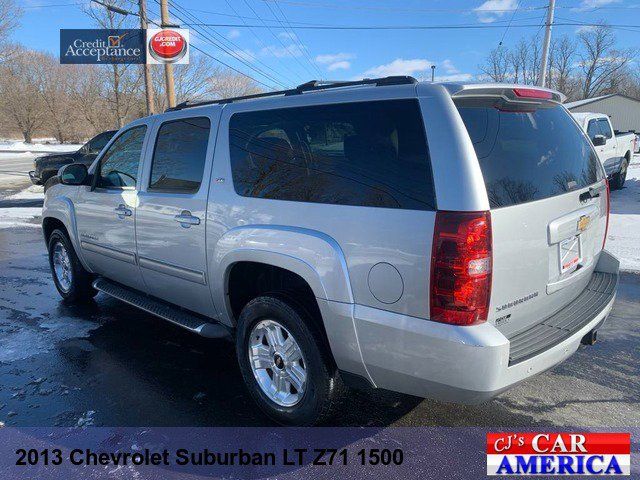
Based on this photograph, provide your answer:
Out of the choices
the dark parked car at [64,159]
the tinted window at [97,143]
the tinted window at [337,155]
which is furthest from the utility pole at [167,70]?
the tinted window at [337,155]

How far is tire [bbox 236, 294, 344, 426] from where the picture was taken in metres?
2.65

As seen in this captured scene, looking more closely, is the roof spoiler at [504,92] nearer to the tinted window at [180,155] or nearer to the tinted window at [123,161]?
the tinted window at [180,155]

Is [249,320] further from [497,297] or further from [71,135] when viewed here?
[71,135]

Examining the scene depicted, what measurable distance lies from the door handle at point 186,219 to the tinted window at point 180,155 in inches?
6.8

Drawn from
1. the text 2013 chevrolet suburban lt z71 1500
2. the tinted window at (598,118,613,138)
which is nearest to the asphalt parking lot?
the text 2013 chevrolet suburban lt z71 1500

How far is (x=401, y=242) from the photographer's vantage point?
7.26 ft

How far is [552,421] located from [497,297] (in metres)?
1.32

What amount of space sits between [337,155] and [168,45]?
17719 millimetres

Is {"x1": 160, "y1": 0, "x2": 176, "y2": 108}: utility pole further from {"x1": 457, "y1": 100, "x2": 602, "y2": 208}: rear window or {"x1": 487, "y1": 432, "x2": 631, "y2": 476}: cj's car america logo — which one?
{"x1": 487, "y1": 432, "x2": 631, "y2": 476}: cj's car america logo

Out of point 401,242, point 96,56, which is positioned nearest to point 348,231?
point 401,242

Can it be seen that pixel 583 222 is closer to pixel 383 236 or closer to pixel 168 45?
pixel 383 236

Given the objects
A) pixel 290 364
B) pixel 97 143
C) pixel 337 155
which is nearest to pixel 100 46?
pixel 97 143

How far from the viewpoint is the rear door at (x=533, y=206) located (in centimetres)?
224

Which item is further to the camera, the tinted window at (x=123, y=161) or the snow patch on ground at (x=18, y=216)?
the snow patch on ground at (x=18, y=216)
